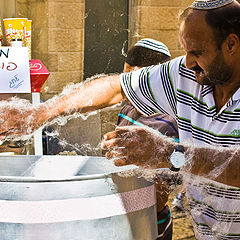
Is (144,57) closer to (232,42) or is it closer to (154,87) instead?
(154,87)

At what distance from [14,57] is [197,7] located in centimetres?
80

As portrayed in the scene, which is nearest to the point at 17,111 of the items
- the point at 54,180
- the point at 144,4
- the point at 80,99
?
the point at 80,99

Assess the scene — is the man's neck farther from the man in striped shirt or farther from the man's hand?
the man's hand

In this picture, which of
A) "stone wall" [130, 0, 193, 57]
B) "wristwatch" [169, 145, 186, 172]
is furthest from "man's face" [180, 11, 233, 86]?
"stone wall" [130, 0, 193, 57]

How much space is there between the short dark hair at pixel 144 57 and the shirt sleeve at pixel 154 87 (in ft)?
1.71

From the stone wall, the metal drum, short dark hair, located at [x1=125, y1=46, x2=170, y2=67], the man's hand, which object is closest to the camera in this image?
the metal drum

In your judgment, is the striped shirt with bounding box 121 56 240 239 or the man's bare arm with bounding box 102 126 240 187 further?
the striped shirt with bounding box 121 56 240 239

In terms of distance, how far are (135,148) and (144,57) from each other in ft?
3.59

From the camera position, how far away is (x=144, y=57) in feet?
6.70

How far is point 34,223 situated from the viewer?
89 cm

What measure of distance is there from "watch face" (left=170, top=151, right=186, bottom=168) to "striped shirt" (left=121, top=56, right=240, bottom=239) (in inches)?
9.4

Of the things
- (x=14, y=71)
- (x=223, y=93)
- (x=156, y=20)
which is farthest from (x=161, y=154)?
(x=156, y=20)

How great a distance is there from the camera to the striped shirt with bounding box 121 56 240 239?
1295mm

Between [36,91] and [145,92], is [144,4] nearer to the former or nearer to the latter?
[36,91]
